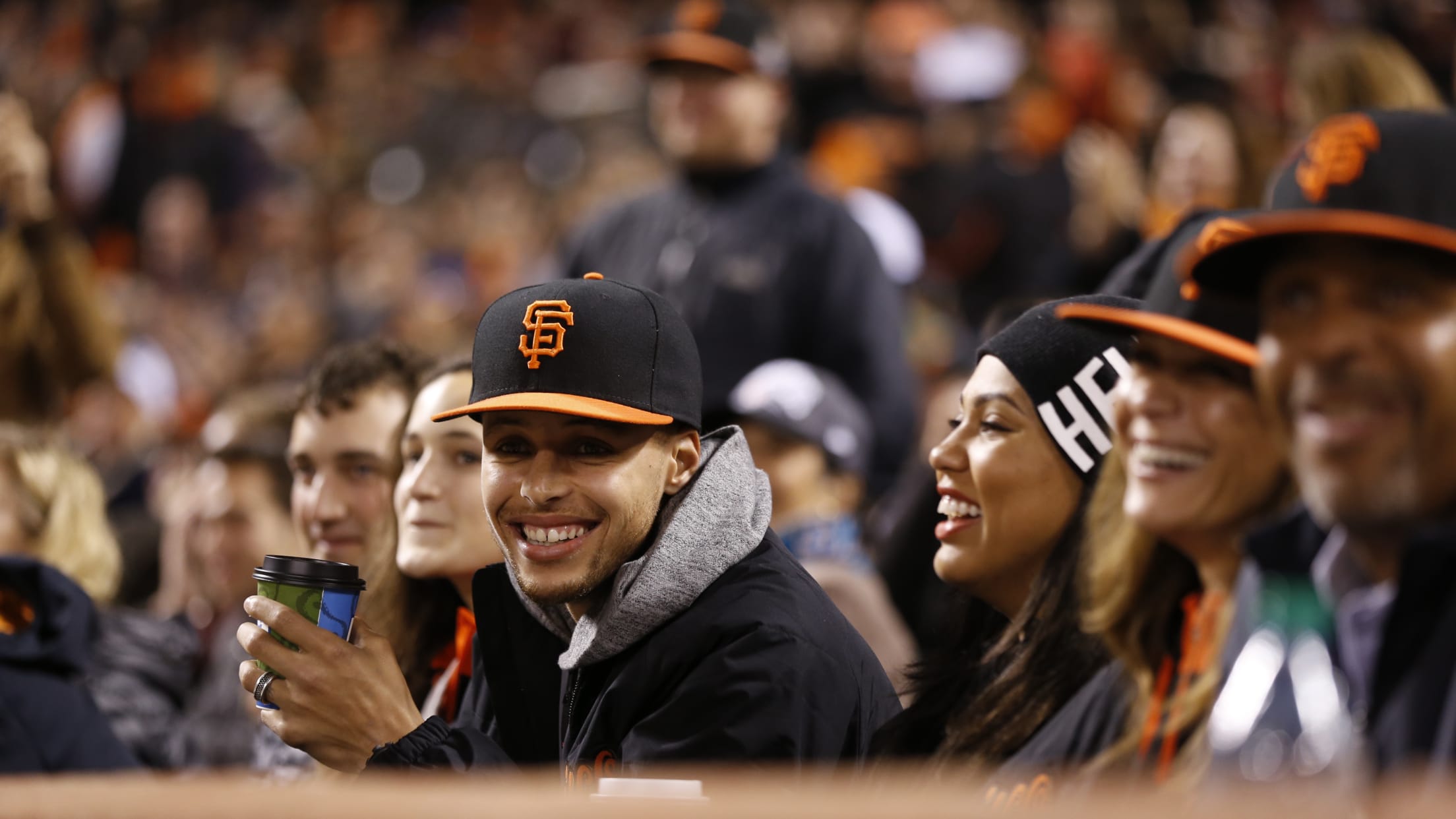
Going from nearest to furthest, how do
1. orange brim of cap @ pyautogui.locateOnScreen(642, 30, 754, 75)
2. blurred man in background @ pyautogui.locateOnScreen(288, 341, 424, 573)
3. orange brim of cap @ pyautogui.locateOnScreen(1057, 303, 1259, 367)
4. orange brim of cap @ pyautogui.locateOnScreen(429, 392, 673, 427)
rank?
orange brim of cap @ pyautogui.locateOnScreen(1057, 303, 1259, 367)
orange brim of cap @ pyautogui.locateOnScreen(429, 392, 673, 427)
blurred man in background @ pyautogui.locateOnScreen(288, 341, 424, 573)
orange brim of cap @ pyautogui.locateOnScreen(642, 30, 754, 75)

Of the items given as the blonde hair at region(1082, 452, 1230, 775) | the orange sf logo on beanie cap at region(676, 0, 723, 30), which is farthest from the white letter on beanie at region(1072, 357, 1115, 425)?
the orange sf logo on beanie cap at region(676, 0, 723, 30)

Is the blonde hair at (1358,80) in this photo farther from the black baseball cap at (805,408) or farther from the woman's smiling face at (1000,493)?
the woman's smiling face at (1000,493)

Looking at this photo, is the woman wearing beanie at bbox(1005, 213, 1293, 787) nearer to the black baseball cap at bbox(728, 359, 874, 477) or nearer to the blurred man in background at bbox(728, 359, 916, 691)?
the blurred man in background at bbox(728, 359, 916, 691)

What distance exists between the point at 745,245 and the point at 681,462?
7.99ft

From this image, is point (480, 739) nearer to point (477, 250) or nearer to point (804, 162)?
point (804, 162)

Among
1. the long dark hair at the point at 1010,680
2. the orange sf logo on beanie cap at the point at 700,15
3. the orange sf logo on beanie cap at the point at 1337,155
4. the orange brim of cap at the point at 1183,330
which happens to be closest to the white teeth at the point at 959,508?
the long dark hair at the point at 1010,680

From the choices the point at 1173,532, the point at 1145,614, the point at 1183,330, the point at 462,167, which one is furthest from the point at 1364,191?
the point at 462,167

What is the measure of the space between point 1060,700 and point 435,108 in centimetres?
1073

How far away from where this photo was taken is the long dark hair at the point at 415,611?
3326 mm

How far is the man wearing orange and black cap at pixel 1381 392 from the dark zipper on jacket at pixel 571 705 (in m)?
1.23

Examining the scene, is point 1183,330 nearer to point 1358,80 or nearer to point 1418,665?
point 1418,665

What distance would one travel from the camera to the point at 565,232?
9344mm

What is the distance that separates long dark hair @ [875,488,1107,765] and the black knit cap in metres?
0.08

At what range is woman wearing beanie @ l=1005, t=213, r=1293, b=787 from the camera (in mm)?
1950
